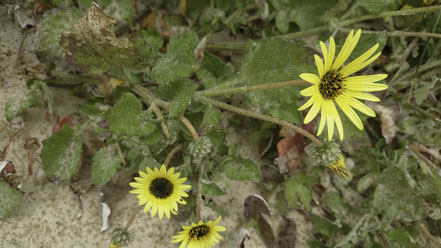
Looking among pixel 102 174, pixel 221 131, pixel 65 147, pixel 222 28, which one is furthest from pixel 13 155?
pixel 222 28

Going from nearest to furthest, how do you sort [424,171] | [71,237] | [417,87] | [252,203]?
[71,237], [252,203], [424,171], [417,87]

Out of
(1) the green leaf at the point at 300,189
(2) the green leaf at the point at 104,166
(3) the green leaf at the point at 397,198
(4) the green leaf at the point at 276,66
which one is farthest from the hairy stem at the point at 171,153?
(3) the green leaf at the point at 397,198

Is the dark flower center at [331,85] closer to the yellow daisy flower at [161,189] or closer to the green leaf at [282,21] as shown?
the green leaf at [282,21]

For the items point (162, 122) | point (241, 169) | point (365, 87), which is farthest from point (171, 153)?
point (365, 87)

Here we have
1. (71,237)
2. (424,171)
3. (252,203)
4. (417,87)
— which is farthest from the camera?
(417,87)

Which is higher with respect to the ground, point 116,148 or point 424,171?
point 424,171

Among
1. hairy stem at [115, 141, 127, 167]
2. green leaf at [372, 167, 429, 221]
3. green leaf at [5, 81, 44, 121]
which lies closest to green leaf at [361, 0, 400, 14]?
green leaf at [372, 167, 429, 221]

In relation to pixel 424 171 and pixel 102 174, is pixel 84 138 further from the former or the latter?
pixel 424 171

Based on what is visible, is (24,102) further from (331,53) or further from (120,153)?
(331,53)
